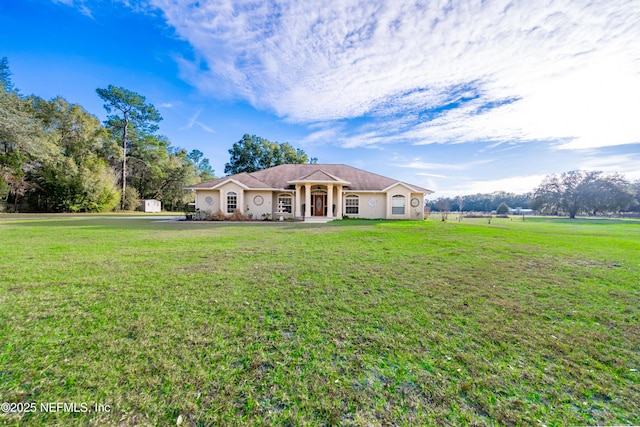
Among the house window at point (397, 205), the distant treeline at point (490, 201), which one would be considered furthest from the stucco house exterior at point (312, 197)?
the distant treeline at point (490, 201)

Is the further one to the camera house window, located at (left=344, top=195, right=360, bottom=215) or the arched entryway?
house window, located at (left=344, top=195, right=360, bottom=215)

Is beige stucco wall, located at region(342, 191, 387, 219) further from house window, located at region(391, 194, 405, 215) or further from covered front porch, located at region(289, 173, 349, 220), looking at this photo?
covered front porch, located at region(289, 173, 349, 220)

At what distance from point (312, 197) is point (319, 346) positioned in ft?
65.4

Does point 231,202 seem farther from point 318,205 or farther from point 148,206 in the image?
point 148,206

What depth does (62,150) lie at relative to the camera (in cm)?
2855

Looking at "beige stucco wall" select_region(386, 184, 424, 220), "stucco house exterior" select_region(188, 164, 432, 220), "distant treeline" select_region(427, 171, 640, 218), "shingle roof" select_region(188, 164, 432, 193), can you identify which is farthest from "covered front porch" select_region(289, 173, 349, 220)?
"distant treeline" select_region(427, 171, 640, 218)

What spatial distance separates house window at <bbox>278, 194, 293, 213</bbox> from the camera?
71.8 ft

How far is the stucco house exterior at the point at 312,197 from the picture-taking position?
20.7 metres

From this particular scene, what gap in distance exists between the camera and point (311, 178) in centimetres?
2036

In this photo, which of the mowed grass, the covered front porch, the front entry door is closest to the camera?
the mowed grass

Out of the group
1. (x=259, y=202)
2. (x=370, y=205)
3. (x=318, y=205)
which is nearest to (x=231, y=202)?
(x=259, y=202)

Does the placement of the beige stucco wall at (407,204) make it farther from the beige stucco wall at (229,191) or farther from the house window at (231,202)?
the house window at (231,202)

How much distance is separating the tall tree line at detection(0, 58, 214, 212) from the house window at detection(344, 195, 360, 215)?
27.1 m

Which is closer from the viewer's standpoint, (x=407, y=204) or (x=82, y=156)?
(x=407, y=204)
